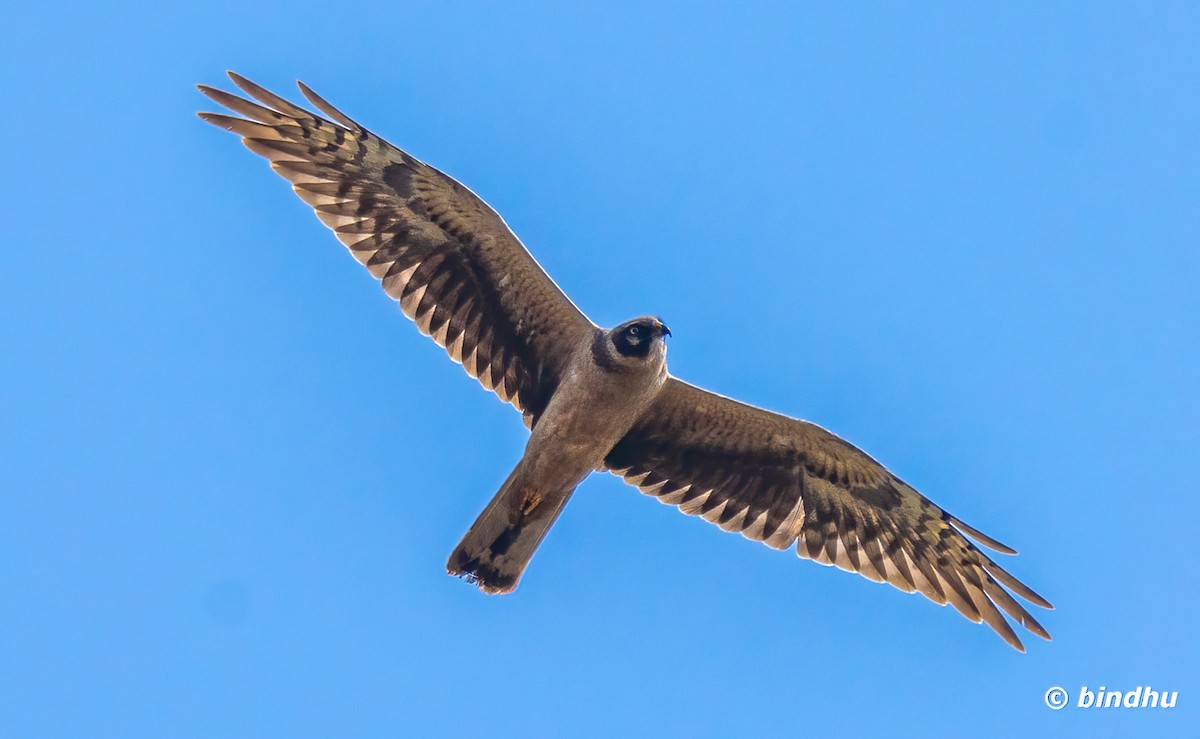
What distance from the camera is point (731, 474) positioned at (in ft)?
44.5

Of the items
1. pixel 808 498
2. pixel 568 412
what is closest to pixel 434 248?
pixel 568 412

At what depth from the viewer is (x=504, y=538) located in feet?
40.9

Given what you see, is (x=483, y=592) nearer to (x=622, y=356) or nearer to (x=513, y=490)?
(x=513, y=490)

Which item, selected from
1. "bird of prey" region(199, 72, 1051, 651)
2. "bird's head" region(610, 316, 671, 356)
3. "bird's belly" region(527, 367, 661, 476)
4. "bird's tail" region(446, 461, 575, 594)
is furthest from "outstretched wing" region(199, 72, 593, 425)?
"bird's tail" region(446, 461, 575, 594)

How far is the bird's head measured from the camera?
12086 mm

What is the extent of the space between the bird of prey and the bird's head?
0.01 metres

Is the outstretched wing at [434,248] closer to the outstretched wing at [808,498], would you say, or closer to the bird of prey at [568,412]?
the bird of prey at [568,412]

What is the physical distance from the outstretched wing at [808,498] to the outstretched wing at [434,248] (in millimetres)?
1187

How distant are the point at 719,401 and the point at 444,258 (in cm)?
275

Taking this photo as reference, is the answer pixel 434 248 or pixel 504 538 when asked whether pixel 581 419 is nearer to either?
pixel 504 538

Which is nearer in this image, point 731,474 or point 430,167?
point 430,167

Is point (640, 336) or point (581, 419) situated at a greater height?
point (640, 336)

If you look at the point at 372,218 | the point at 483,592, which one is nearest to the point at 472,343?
the point at 372,218

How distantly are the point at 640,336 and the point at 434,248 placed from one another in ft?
7.04
